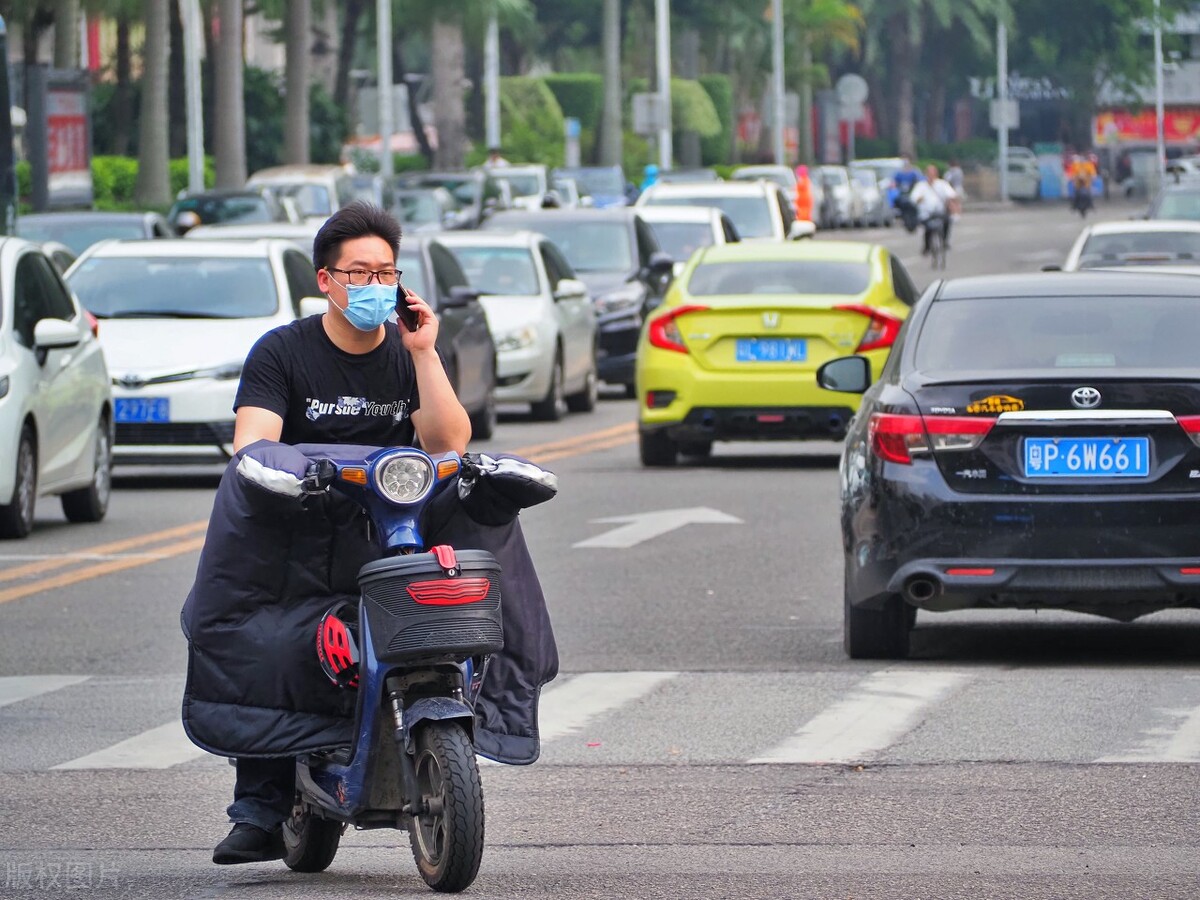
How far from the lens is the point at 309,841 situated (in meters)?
6.57

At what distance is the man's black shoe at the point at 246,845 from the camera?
258 inches

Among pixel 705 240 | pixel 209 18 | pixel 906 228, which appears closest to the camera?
pixel 705 240

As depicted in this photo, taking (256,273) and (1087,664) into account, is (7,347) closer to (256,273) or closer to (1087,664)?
(256,273)

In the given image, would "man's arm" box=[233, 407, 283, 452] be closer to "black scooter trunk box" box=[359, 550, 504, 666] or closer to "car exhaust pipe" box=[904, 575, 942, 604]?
"black scooter trunk box" box=[359, 550, 504, 666]

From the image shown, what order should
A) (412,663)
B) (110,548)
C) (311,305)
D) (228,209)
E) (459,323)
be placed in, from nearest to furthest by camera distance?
(412,663)
(110,548)
(311,305)
(459,323)
(228,209)

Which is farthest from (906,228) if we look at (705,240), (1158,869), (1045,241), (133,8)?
(1158,869)

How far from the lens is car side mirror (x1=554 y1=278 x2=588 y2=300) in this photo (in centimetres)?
2308

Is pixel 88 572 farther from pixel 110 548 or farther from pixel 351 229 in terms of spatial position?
pixel 351 229

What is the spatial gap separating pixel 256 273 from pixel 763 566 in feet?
20.2

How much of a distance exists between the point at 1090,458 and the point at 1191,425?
0.35 m

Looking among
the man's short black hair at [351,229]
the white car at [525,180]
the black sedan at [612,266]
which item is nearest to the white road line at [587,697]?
the man's short black hair at [351,229]

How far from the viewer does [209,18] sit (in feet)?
192

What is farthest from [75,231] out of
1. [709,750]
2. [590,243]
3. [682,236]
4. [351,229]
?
[351,229]

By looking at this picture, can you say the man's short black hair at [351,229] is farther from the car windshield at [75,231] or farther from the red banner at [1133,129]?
the red banner at [1133,129]
